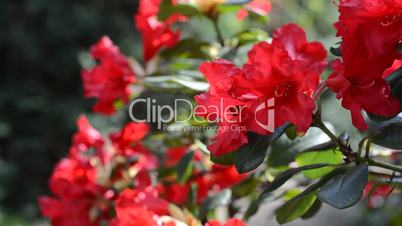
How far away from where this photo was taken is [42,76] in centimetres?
452

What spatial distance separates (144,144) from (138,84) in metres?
0.10

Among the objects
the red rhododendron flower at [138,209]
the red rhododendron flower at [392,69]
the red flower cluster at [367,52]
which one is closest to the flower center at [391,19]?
the red flower cluster at [367,52]

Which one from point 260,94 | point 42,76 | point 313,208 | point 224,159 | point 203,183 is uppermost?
point 260,94

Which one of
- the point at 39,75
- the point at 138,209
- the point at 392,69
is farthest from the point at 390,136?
the point at 39,75

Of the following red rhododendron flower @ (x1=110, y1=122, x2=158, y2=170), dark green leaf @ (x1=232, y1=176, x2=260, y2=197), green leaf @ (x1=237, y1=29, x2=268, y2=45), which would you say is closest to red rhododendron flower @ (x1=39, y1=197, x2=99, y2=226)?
red rhododendron flower @ (x1=110, y1=122, x2=158, y2=170)

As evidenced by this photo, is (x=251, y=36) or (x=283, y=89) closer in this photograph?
(x=283, y=89)

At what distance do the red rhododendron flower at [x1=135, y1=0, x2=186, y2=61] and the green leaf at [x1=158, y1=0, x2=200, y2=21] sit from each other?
4 cm

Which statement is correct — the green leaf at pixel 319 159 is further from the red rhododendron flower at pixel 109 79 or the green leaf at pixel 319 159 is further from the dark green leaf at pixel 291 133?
the red rhododendron flower at pixel 109 79

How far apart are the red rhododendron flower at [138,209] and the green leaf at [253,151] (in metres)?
0.14

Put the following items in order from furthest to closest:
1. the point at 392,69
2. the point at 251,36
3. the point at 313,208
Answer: the point at 251,36
the point at 313,208
the point at 392,69

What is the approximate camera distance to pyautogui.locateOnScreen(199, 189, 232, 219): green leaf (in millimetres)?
889

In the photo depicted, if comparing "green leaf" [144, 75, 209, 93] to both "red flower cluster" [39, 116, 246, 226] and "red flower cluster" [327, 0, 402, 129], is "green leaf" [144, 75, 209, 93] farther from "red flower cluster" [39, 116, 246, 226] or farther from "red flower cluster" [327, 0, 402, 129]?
"red flower cluster" [327, 0, 402, 129]

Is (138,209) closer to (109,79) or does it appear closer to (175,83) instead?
(175,83)

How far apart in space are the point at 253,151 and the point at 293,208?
4.0 inches
